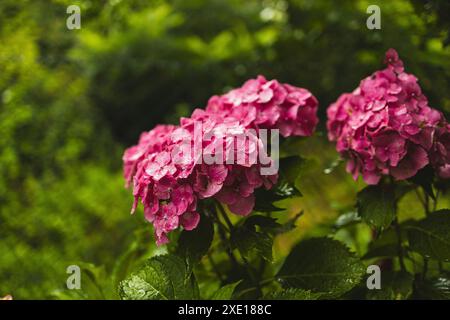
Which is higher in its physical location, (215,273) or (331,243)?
(331,243)

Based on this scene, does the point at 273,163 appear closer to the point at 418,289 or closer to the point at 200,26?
the point at 418,289

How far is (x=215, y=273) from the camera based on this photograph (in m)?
1.41

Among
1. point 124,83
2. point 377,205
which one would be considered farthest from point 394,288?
point 124,83

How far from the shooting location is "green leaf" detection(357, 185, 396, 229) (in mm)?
1105

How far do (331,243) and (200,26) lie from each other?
11.5ft

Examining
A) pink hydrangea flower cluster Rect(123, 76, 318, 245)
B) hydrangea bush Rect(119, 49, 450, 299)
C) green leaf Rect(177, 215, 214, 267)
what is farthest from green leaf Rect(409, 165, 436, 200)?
green leaf Rect(177, 215, 214, 267)

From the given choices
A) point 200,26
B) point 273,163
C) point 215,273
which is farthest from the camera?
point 200,26

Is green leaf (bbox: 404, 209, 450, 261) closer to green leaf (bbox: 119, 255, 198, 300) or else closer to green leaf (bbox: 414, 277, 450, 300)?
green leaf (bbox: 414, 277, 450, 300)

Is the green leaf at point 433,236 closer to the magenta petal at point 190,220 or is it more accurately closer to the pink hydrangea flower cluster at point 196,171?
the pink hydrangea flower cluster at point 196,171

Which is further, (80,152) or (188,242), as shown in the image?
(80,152)

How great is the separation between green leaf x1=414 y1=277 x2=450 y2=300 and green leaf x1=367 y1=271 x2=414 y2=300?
0.03 m

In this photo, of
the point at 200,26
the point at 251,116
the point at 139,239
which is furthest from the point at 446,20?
the point at 200,26

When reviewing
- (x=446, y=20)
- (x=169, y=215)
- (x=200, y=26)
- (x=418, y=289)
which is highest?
(x=200, y=26)

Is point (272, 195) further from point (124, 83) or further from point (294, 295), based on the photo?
point (124, 83)
